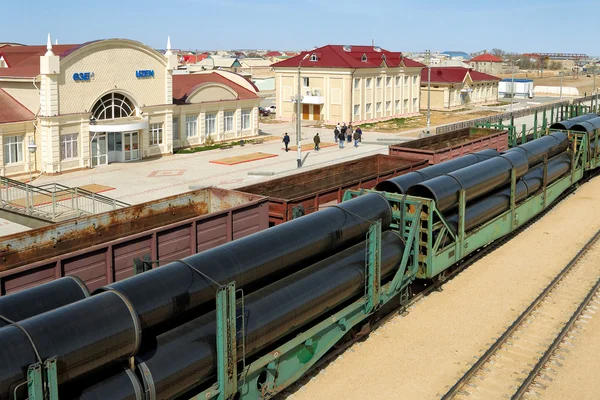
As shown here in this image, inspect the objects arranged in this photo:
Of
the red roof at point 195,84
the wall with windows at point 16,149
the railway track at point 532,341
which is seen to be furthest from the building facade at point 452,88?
the railway track at point 532,341

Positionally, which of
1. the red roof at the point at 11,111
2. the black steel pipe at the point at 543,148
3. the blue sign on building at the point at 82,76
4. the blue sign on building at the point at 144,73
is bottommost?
the black steel pipe at the point at 543,148

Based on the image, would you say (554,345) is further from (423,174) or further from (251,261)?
(251,261)

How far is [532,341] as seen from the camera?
583 inches

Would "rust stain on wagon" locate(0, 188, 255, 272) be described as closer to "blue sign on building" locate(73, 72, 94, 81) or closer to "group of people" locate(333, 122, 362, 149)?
"blue sign on building" locate(73, 72, 94, 81)

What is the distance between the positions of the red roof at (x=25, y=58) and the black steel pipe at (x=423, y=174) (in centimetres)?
2414

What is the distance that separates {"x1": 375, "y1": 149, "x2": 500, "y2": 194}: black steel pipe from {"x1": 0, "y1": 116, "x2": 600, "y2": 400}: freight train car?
63mm

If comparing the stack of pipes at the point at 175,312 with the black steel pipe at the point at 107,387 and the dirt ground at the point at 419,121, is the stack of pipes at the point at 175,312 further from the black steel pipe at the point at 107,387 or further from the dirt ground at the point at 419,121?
the dirt ground at the point at 419,121

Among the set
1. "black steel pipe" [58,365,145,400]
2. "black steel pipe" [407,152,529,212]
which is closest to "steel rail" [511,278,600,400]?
"black steel pipe" [407,152,529,212]

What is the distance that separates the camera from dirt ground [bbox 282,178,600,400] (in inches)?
498

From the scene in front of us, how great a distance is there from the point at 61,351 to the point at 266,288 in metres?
4.21

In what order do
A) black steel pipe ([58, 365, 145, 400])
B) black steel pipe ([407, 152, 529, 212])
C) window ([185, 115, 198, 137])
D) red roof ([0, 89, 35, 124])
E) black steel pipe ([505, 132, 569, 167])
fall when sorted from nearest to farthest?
black steel pipe ([58, 365, 145, 400])
black steel pipe ([407, 152, 529, 212])
black steel pipe ([505, 132, 569, 167])
red roof ([0, 89, 35, 124])
window ([185, 115, 198, 137])

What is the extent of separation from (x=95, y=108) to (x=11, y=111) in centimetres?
446

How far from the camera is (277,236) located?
38.6 feet

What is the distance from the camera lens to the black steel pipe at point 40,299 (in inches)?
343
